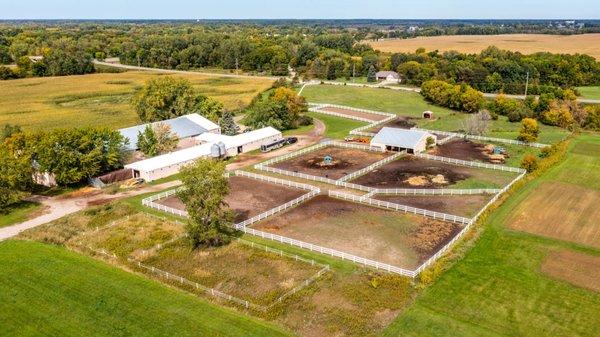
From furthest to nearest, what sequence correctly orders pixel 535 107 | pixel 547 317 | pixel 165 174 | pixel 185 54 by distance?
pixel 185 54
pixel 535 107
pixel 165 174
pixel 547 317

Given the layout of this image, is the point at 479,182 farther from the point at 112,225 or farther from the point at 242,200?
the point at 112,225

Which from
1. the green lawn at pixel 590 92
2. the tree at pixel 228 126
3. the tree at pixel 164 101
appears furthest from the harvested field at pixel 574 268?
the green lawn at pixel 590 92

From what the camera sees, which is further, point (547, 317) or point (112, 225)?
point (112, 225)

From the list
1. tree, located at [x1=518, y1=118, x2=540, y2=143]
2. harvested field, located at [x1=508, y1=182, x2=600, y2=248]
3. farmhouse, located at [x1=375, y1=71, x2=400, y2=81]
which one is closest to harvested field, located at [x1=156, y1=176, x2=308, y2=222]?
harvested field, located at [x1=508, y1=182, x2=600, y2=248]

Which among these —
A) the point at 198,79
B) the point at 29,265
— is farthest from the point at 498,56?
the point at 29,265

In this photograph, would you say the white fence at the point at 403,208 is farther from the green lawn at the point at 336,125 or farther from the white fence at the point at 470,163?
the green lawn at the point at 336,125

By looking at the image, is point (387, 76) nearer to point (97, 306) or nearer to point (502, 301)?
point (502, 301)

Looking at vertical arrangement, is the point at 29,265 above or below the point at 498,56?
below

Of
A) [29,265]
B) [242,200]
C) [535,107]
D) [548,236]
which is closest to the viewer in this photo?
[29,265]
